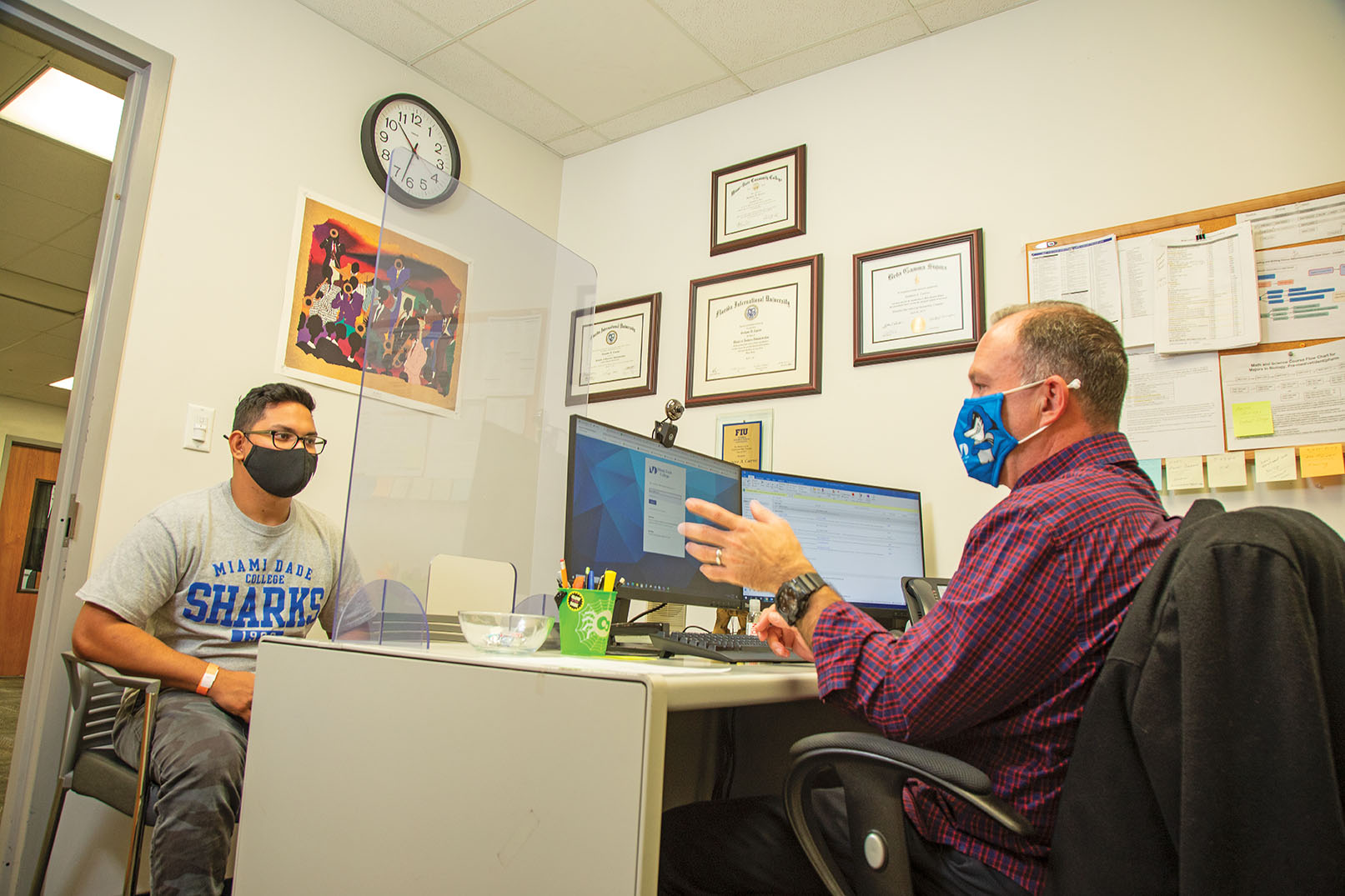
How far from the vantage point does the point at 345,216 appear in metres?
2.71

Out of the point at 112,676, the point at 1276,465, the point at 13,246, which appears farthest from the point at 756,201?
the point at 13,246

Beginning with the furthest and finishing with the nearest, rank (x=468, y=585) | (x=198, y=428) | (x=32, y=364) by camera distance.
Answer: (x=32, y=364), (x=198, y=428), (x=468, y=585)

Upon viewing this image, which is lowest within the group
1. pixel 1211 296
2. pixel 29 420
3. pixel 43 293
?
pixel 1211 296

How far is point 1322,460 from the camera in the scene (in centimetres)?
182

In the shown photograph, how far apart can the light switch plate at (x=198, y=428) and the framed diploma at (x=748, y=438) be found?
1465 millimetres

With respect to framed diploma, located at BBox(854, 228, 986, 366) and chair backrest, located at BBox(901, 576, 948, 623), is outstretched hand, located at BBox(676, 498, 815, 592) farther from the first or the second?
framed diploma, located at BBox(854, 228, 986, 366)

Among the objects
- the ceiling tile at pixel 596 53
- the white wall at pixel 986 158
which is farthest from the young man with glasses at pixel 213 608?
the ceiling tile at pixel 596 53

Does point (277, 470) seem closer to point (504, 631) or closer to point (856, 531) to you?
point (504, 631)

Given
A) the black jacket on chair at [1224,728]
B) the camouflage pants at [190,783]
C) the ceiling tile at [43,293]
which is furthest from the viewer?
the ceiling tile at [43,293]

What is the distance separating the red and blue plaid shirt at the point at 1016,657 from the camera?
93cm

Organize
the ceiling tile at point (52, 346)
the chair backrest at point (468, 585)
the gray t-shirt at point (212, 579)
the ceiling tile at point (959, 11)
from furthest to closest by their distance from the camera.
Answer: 1. the ceiling tile at point (52, 346)
2. the ceiling tile at point (959, 11)
3. the gray t-shirt at point (212, 579)
4. the chair backrest at point (468, 585)

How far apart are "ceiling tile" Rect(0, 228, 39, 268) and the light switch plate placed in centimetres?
310

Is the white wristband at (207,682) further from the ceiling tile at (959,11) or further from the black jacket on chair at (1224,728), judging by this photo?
the ceiling tile at (959,11)

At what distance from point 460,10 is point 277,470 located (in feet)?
5.27
